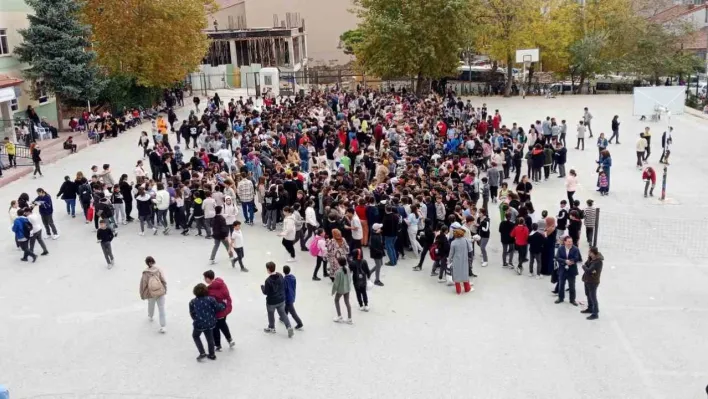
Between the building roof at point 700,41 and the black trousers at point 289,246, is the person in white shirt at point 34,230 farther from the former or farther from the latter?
the building roof at point 700,41

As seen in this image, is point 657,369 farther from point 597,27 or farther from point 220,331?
point 597,27

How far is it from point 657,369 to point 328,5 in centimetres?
6006

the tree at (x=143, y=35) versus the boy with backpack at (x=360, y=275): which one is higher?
the tree at (x=143, y=35)

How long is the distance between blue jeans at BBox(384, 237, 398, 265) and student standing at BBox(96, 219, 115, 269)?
5819 mm

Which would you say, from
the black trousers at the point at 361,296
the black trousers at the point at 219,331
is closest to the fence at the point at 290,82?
the black trousers at the point at 361,296

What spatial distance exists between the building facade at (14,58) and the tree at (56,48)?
0.51 meters

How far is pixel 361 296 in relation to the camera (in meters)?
12.2

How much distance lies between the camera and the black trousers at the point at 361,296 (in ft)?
38.8

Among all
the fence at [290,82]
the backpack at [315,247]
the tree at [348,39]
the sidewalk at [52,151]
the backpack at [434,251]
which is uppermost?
the tree at [348,39]

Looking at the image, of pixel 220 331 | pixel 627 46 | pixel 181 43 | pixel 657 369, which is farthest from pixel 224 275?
pixel 627 46

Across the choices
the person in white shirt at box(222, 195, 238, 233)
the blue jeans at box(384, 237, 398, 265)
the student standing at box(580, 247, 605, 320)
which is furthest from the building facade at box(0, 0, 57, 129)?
the student standing at box(580, 247, 605, 320)

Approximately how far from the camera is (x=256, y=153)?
19719mm

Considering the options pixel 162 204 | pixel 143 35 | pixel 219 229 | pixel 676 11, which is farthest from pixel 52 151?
pixel 676 11

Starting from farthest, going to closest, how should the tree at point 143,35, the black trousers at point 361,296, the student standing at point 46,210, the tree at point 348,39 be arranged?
the tree at point 348,39 < the tree at point 143,35 < the student standing at point 46,210 < the black trousers at point 361,296
